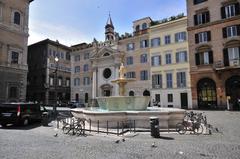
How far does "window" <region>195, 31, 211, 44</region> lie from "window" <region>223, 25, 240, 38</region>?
223 centimetres

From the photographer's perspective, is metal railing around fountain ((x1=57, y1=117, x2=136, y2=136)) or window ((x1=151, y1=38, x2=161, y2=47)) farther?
window ((x1=151, y1=38, x2=161, y2=47))

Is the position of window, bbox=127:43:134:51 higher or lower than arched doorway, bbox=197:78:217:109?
higher

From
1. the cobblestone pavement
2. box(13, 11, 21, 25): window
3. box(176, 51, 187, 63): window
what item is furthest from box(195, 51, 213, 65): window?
box(13, 11, 21, 25): window

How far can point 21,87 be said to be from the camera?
94.9ft

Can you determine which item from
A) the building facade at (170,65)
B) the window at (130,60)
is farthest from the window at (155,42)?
the window at (130,60)

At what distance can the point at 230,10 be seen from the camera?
27.3 metres

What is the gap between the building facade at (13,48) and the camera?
26.8 meters

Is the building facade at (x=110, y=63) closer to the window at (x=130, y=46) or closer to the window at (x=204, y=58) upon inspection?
the window at (x=130, y=46)

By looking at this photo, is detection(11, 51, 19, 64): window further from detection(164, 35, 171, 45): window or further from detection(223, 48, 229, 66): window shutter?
detection(223, 48, 229, 66): window shutter

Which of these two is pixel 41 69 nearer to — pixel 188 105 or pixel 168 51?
pixel 168 51

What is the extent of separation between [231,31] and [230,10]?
324 centimetres

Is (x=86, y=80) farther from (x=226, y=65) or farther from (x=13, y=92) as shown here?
(x=226, y=65)

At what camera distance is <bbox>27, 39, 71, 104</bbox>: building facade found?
45.3m

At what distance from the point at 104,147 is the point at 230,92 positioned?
25.2 metres
